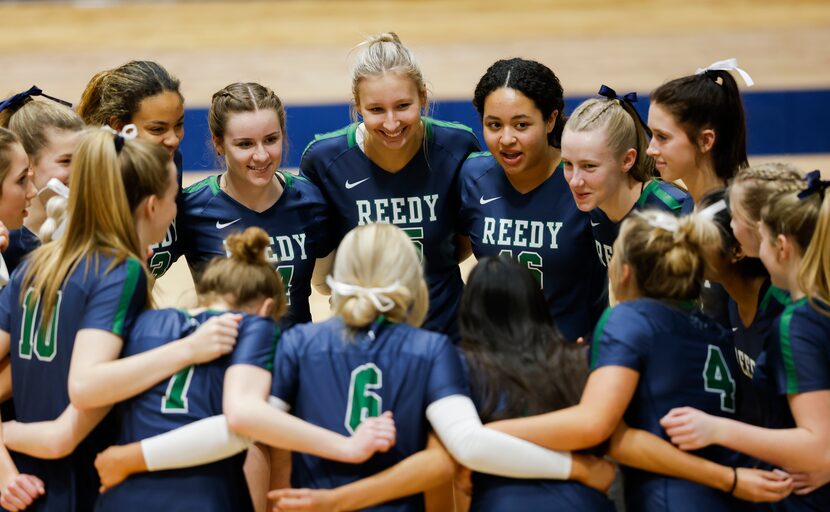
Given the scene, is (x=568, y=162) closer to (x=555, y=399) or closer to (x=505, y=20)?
(x=555, y=399)

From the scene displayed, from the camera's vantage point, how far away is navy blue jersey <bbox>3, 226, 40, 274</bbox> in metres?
3.15

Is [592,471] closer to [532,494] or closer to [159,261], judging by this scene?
[532,494]

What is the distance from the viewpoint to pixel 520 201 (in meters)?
3.66

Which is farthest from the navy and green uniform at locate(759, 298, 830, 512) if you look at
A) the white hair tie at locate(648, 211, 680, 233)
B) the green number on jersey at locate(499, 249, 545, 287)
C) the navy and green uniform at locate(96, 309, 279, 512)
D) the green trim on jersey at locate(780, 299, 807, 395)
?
the navy and green uniform at locate(96, 309, 279, 512)

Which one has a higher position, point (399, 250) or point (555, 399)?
point (399, 250)

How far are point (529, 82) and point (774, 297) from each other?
1.14 m

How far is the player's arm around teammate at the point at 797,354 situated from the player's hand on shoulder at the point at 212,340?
106cm

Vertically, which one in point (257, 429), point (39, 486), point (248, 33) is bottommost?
point (39, 486)

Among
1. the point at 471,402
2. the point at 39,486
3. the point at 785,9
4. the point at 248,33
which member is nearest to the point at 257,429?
the point at 471,402

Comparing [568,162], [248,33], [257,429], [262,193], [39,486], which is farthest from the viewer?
[248,33]

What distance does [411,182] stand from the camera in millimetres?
3791

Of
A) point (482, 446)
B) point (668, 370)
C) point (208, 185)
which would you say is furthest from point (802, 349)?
point (208, 185)

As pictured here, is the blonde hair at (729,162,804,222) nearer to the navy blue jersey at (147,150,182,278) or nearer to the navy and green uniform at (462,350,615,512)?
the navy and green uniform at (462,350,615,512)

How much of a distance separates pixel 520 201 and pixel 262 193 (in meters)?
0.91
